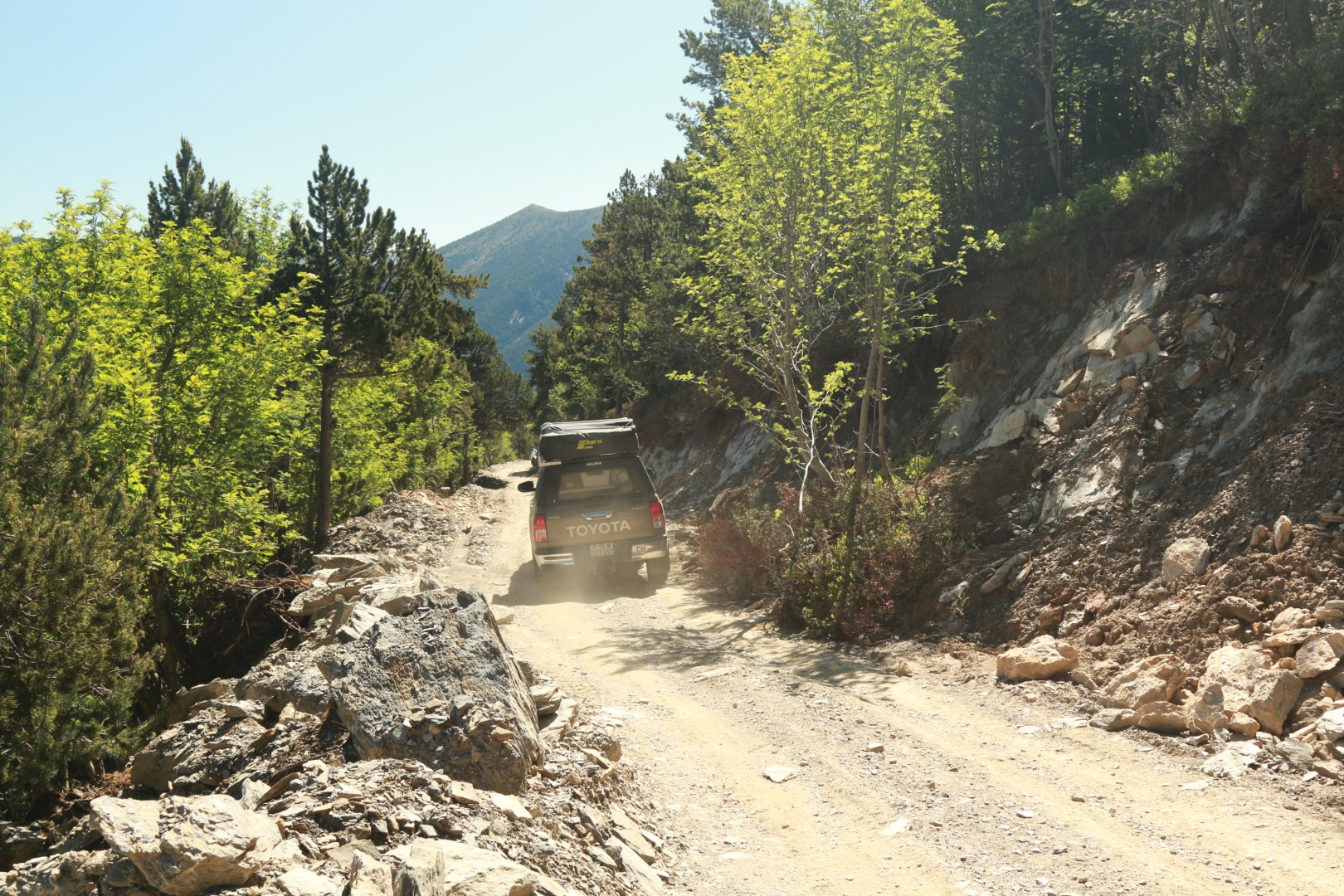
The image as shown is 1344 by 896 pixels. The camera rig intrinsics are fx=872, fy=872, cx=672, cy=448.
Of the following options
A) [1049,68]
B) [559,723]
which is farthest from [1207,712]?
[1049,68]

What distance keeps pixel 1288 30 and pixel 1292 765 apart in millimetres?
14688

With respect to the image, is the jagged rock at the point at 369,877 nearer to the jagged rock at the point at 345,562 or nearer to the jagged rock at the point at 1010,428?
the jagged rock at the point at 345,562

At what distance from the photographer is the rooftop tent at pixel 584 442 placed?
16234mm

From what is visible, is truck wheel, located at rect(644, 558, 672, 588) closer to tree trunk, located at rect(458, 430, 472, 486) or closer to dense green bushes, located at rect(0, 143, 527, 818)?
dense green bushes, located at rect(0, 143, 527, 818)

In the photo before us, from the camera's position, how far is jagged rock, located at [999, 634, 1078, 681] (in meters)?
9.16

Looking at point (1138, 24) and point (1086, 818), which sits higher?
point (1138, 24)

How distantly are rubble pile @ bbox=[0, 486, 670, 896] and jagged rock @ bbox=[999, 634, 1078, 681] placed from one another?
4527 mm

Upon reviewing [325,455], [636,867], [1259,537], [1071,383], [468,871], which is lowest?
[636,867]

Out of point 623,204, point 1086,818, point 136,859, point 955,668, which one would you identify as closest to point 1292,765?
point 1086,818

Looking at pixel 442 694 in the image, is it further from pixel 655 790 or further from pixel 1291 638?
pixel 1291 638

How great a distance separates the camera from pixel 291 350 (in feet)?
72.8

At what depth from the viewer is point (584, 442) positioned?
16391mm

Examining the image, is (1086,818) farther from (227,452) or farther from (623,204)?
(623,204)

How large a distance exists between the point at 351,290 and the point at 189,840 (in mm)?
23369
